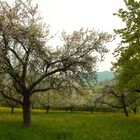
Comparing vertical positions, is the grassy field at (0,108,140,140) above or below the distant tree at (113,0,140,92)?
below

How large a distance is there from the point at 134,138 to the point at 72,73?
38.2ft

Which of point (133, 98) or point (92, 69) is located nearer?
point (92, 69)

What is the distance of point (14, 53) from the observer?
34.4 metres

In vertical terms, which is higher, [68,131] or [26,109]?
[26,109]

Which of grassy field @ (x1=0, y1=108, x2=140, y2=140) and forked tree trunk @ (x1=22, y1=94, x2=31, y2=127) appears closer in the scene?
grassy field @ (x1=0, y1=108, x2=140, y2=140)

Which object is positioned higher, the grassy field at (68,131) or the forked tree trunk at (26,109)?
the forked tree trunk at (26,109)

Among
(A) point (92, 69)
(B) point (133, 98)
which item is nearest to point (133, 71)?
(A) point (92, 69)

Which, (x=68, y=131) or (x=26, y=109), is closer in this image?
(x=68, y=131)

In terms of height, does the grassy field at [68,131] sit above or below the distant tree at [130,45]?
below

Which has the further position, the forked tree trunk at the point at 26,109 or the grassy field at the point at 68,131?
the forked tree trunk at the point at 26,109

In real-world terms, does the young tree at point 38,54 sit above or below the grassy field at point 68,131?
above

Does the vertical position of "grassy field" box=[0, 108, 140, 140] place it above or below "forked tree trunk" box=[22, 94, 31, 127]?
below

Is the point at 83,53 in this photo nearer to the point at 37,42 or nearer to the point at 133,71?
the point at 37,42

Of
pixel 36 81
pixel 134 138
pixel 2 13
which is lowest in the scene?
pixel 134 138
